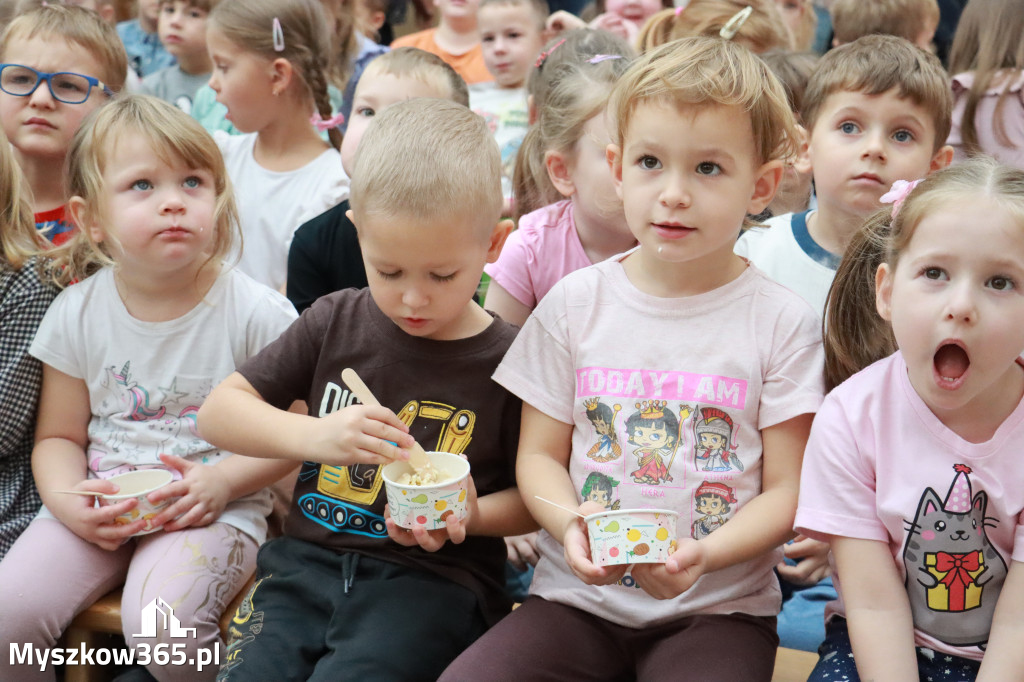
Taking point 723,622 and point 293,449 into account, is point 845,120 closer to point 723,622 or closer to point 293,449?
point 723,622

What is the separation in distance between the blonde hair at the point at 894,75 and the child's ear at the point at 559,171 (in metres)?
0.64

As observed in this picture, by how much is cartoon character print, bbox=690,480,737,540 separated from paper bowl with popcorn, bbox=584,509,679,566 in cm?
22

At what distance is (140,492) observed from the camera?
2102 millimetres

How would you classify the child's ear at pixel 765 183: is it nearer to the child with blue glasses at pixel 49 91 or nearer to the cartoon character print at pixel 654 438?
the cartoon character print at pixel 654 438

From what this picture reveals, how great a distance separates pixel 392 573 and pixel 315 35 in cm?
224

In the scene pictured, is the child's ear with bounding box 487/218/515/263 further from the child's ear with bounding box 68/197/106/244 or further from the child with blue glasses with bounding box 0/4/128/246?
the child with blue glasses with bounding box 0/4/128/246

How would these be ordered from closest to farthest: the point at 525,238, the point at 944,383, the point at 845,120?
the point at 944,383
the point at 845,120
the point at 525,238

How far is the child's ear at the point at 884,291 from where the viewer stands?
168 centimetres

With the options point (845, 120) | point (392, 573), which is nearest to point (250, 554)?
point (392, 573)

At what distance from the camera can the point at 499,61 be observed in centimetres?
441

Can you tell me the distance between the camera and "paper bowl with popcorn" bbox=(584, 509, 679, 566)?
1.55m

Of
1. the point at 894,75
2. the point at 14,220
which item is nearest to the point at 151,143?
the point at 14,220

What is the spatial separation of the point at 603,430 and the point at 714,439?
0.65 ft

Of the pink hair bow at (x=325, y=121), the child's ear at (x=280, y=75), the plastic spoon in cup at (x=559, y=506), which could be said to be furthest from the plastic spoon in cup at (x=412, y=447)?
the child's ear at (x=280, y=75)
